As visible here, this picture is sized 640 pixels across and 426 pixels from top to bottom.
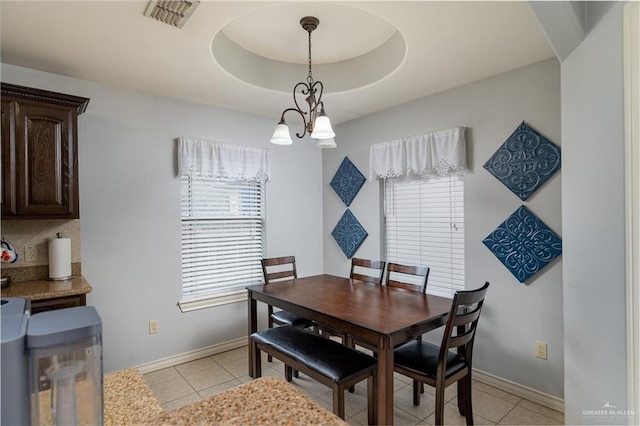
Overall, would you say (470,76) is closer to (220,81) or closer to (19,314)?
(220,81)

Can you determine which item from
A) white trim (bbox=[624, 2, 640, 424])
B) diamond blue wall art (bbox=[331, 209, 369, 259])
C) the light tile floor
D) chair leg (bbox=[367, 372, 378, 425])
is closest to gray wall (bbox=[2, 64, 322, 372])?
the light tile floor

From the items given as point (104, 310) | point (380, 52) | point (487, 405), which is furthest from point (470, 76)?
point (104, 310)

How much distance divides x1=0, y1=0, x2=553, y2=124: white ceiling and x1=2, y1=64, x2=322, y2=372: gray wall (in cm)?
16

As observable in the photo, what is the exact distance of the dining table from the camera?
1893 millimetres

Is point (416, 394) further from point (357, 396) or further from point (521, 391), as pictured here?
point (521, 391)

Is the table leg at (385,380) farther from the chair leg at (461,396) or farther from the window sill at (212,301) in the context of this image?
the window sill at (212,301)

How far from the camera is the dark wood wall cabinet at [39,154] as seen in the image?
2.23 m

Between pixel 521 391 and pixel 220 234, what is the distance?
3004 mm

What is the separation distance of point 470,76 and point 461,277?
67.4 inches

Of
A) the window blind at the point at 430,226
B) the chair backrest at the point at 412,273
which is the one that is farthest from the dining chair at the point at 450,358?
the window blind at the point at 430,226

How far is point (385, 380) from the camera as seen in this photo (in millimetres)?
1876

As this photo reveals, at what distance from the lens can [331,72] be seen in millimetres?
3043

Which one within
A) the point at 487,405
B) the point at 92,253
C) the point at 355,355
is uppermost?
the point at 92,253

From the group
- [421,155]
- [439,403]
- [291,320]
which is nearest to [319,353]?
[439,403]
